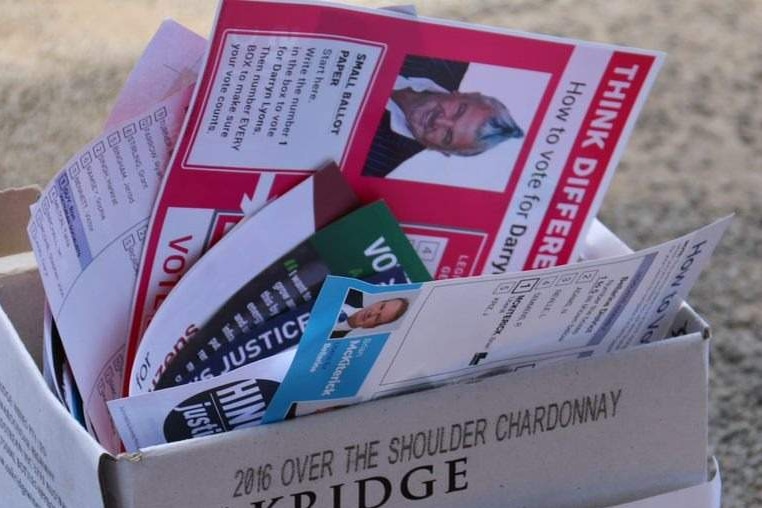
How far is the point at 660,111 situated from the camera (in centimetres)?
148

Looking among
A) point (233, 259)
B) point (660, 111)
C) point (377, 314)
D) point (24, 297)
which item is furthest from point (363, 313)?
point (660, 111)

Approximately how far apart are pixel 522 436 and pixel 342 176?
16cm

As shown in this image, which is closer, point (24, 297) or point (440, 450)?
point (440, 450)

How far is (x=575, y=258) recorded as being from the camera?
650 millimetres

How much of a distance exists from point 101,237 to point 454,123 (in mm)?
183

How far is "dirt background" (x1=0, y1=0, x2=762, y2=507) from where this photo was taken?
1221 millimetres

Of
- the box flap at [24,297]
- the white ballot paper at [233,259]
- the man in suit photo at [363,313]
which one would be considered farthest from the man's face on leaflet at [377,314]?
the box flap at [24,297]

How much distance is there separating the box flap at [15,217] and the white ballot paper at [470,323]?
286 millimetres

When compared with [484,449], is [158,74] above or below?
above

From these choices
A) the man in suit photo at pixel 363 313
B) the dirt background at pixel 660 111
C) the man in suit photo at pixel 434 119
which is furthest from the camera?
the dirt background at pixel 660 111

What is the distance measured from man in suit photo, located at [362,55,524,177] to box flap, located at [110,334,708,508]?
0.13 metres

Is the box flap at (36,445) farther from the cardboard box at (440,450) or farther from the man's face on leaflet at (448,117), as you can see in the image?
the man's face on leaflet at (448,117)

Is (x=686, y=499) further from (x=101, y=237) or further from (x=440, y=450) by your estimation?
(x=101, y=237)

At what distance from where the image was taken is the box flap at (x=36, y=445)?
0.49 m
